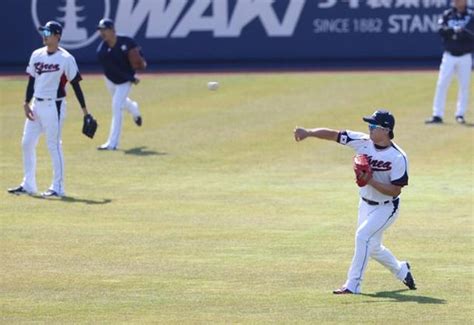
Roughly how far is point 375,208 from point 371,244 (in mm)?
331

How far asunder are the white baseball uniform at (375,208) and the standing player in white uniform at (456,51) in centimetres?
1153

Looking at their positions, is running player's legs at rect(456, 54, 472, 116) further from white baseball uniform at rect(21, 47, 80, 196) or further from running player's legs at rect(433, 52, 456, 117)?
white baseball uniform at rect(21, 47, 80, 196)

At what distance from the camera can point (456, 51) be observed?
21922mm

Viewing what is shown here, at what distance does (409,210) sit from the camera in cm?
1497

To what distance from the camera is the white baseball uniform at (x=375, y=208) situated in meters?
10.4

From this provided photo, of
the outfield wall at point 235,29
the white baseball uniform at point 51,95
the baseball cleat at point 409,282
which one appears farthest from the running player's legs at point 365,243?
the outfield wall at point 235,29

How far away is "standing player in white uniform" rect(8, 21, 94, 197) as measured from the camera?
15.2m

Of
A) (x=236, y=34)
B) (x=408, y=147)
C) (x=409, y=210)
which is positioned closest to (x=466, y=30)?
(x=408, y=147)

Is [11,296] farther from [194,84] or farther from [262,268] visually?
[194,84]

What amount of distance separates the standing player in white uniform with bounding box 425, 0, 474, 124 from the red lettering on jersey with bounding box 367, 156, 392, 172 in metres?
11.7

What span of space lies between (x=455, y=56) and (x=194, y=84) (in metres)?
7.60

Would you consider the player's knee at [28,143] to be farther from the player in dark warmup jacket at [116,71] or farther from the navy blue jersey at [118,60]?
the navy blue jersey at [118,60]

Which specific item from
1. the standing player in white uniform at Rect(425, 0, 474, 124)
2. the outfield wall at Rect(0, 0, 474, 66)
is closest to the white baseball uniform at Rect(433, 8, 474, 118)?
the standing player in white uniform at Rect(425, 0, 474, 124)

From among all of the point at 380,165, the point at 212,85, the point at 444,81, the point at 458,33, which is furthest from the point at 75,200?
the point at 212,85
